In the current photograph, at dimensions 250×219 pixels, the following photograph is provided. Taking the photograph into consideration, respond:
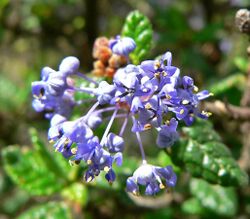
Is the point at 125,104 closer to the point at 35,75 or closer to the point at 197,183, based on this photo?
→ the point at 197,183

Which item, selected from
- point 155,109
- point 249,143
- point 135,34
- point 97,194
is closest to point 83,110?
point 135,34

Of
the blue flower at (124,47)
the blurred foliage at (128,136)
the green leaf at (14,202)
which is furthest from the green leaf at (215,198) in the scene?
the green leaf at (14,202)

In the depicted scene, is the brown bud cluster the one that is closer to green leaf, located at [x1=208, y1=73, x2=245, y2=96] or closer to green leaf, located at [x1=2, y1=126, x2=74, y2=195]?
green leaf, located at [x1=2, y1=126, x2=74, y2=195]

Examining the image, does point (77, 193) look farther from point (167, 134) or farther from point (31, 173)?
point (167, 134)

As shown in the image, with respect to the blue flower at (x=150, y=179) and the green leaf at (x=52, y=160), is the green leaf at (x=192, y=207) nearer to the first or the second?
the green leaf at (x=52, y=160)

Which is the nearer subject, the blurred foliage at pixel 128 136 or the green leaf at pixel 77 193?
the blurred foliage at pixel 128 136

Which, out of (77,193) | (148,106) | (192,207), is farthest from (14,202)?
(148,106)
